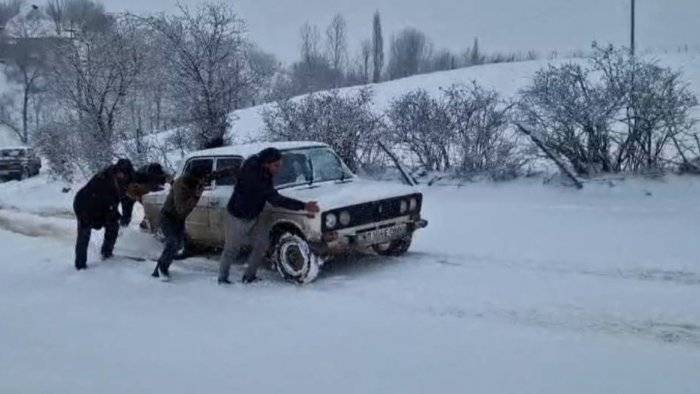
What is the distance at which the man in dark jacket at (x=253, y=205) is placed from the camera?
7023 mm

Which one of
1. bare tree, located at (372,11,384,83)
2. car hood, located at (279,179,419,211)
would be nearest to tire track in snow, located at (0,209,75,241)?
car hood, located at (279,179,419,211)

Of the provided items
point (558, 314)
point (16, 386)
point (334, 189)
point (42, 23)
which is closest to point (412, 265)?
point (334, 189)

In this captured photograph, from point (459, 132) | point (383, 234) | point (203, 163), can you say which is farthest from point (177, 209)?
point (459, 132)

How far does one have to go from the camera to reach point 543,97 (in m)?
11.6

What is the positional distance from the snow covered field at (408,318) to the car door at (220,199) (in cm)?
56

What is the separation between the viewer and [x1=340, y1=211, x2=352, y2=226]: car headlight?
714 cm

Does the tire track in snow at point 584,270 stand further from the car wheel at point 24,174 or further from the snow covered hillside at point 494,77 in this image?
the car wheel at point 24,174

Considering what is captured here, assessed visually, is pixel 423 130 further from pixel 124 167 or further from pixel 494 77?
pixel 494 77

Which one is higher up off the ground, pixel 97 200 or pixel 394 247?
pixel 97 200

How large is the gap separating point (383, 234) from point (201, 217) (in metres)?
2.47

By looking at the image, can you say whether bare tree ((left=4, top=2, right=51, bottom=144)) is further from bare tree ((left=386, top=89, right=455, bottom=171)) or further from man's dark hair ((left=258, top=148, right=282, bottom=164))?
man's dark hair ((left=258, top=148, right=282, bottom=164))

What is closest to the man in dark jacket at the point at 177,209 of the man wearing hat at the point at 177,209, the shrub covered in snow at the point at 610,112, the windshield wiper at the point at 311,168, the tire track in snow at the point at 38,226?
the man wearing hat at the point at 177,209

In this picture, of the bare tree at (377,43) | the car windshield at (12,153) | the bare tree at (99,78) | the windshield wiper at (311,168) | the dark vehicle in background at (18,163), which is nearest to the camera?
the windshield wiper at (311,168)

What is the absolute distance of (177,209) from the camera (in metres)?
7.64
